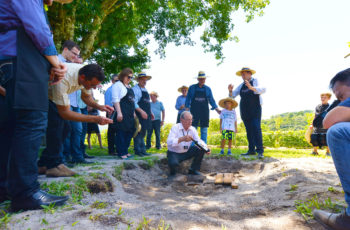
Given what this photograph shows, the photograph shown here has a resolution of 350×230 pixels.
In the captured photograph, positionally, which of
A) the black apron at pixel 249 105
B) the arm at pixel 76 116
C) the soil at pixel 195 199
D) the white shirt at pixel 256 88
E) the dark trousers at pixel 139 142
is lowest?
the soil at pixel 195 199

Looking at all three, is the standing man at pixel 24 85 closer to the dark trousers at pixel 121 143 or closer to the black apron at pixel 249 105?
the dark trousers at pixel 121 143

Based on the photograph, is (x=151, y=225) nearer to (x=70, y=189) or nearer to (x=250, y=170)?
(x=70, y=189)

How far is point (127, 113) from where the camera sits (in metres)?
5.25

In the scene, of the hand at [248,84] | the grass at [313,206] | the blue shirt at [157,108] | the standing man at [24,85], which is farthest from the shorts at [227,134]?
the standing man at [24,85]

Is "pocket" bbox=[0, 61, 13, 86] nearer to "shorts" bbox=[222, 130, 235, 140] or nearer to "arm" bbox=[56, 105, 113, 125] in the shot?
"arm" bbox=[56, 105, 113, 125]

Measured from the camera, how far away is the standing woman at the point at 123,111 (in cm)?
498

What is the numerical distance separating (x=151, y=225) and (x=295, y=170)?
3003 millimetres

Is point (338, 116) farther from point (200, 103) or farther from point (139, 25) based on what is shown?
point (139, 25)

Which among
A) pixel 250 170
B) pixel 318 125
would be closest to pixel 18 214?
pixel 318 125

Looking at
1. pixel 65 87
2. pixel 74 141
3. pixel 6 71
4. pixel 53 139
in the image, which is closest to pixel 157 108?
pixel 74 141

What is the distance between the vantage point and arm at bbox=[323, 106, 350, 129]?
177 centimetres

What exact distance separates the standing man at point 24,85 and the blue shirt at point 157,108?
6.65 metres

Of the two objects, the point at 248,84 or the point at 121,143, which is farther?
the point at 248,84

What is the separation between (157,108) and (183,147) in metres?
4.25
